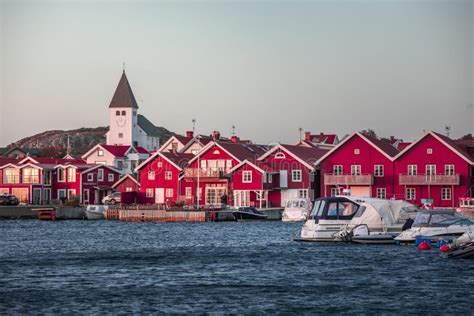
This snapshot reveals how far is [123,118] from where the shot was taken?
14400cm

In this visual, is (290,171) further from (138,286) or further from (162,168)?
(138,286)

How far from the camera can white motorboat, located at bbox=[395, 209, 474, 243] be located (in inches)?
1788

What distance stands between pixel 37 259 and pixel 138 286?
38.7 ft

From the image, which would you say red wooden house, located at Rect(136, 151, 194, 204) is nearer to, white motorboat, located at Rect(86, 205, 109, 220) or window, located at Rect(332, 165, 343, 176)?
white motorboat, located at Rect(86, 205, 109, 220)

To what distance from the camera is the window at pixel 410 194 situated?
271 ft

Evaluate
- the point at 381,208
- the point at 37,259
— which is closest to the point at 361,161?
the point at 381,208

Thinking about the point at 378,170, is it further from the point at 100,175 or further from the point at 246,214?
the point at 100,175

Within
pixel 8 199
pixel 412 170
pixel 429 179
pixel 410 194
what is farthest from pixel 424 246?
pixel 8 199

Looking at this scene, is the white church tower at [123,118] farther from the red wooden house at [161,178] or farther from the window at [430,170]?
the window at [430,170]

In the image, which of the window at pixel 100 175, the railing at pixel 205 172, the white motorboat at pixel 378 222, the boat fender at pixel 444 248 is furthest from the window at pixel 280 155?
the boat fender at pixel 444 248

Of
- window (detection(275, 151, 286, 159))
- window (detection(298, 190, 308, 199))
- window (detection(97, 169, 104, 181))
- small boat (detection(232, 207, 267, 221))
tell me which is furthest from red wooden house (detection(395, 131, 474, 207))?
window (detection(97, 169, 104, 181))

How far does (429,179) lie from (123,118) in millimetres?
72534

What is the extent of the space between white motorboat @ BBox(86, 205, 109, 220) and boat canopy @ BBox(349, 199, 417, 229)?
138 feet

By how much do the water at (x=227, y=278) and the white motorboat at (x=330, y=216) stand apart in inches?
42.0
